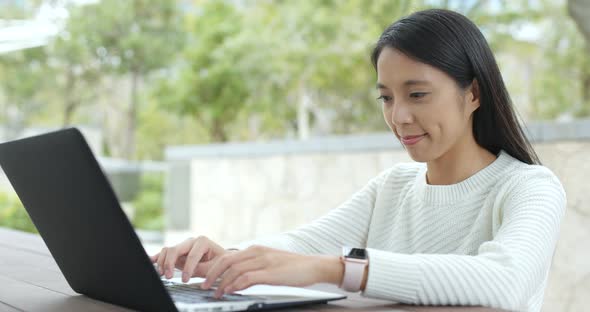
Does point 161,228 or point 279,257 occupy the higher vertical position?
point 161,228

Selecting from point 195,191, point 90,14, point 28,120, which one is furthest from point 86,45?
point 195,191

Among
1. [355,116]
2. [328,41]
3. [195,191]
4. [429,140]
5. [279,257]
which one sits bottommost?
[279,257]

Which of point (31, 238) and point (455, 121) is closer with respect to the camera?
point (455, 121)

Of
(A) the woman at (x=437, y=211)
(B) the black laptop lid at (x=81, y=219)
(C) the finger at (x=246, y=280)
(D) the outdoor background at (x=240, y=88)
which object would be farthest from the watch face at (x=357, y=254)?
(D) the outdoor background at (x=240, y=88)

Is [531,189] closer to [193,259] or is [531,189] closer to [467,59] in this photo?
[467,59]

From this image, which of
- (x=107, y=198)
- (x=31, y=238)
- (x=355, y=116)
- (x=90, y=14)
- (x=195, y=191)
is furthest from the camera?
(x=90, y=14)

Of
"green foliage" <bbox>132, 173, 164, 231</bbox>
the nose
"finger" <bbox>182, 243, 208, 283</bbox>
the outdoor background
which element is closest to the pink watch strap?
"finger" <bbox>182, 243, 208, 283</bbox>

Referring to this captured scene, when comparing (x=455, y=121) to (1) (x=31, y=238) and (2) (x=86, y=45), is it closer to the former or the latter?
(1) (x=31, y=238)

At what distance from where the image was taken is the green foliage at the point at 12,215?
26.7ft

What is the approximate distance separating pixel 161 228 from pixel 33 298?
7.22 meters

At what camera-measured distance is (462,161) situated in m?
1.33

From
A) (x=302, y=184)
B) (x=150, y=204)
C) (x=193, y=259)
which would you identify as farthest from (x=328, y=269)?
(x=150, y=204)

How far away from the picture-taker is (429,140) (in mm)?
1232

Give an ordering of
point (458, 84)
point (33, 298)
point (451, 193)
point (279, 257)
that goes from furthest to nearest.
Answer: point (451, 193), point (458, 84), point (33, 298), point (279, 257)
